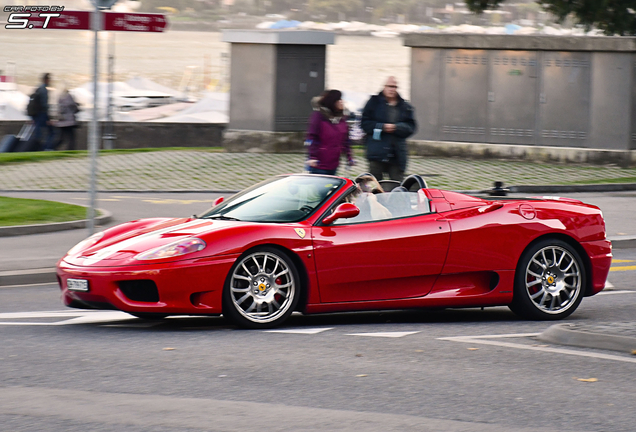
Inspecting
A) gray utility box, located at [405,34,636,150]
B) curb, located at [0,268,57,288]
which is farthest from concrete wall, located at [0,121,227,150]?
curb, located at [0,268,57,288]

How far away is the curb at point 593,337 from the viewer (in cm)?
700

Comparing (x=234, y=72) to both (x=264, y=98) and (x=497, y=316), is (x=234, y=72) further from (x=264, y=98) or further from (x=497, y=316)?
(x=497, y=316)

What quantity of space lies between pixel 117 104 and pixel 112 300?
196 feet

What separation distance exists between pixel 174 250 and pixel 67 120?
18.2 metres

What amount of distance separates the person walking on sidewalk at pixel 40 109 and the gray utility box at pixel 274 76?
13.6ft

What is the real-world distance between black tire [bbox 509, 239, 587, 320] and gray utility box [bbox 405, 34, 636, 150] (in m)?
14.1

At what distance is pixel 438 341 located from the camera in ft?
24.3

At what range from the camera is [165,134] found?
2736 centimetres

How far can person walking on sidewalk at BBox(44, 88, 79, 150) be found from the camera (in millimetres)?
24469

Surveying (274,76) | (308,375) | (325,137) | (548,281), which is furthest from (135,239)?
(274,76)

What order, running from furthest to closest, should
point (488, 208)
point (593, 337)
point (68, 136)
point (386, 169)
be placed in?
1. point (68, 136)
2. point (386, 169)
3. point (488, 208)
4. point (593, 337)

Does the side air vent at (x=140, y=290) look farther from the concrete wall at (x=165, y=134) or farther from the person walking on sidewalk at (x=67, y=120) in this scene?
the concrete wall at (x=165, y=134)

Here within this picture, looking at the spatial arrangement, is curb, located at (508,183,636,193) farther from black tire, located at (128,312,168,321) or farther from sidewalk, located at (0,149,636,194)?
black tire, located at (128,312,168,321)

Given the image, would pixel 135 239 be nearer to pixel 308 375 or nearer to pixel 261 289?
pixel 261 289
